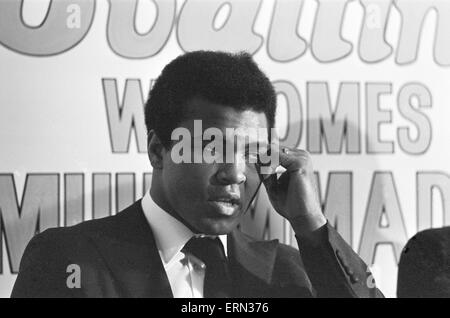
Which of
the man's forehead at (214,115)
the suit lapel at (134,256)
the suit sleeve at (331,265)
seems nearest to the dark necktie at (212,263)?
the suit lapel at (134,256)

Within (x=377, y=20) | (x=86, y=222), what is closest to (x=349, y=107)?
(x=377, y=20)

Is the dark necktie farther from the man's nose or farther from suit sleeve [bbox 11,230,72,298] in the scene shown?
suit sleeve [bbox 11,230,72,298]

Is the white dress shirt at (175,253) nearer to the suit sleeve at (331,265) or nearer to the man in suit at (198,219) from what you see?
the man in suit at (198,219)

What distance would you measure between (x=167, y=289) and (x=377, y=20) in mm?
1126

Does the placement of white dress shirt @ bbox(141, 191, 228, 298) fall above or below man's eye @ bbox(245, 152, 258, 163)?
below

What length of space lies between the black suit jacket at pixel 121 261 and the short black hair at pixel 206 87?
0.96ft

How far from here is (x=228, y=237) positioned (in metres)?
2.11

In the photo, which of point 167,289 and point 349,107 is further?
point 349,107

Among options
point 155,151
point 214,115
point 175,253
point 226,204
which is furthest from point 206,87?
point 175,253

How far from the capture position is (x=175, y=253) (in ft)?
6.82

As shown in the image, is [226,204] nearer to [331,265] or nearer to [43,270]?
[331,265]

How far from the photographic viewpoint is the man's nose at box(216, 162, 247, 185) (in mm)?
2047

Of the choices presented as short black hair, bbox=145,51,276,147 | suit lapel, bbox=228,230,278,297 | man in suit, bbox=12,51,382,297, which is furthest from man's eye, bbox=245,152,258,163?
suit lapel, bbox=228,230,278,297
